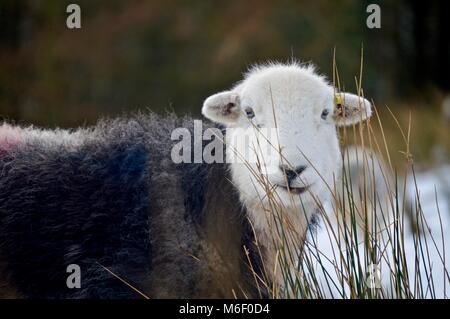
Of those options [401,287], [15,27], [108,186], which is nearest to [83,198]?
[108,186]

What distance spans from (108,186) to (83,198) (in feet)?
0.54

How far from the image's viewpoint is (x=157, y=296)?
5.05m

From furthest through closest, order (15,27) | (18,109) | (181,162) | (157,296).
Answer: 1. (15,27)
2. (18,109)
3. (181,162)
4. (157,296)

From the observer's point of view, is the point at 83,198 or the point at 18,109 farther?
the point at 18,109

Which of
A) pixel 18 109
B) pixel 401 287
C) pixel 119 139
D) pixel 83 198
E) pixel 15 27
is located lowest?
pixel 401 287

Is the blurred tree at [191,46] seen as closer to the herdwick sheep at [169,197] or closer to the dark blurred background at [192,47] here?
the dark blurred background at [192,47]

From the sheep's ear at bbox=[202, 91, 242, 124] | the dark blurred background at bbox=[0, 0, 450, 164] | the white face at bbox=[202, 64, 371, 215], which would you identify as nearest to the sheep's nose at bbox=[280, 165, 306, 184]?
the white face at bbox=[202, 64, 371, 215]

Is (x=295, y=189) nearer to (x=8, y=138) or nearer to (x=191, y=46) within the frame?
(x=8, y=138)

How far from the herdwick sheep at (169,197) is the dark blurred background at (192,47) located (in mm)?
9928

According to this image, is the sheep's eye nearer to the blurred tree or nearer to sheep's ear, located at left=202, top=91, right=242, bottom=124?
sheep's ear, located at left=202, top=91, right=242, bottom=124

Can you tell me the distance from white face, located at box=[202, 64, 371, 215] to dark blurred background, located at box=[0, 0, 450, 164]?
986cm

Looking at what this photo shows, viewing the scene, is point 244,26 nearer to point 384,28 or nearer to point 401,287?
point 384,28

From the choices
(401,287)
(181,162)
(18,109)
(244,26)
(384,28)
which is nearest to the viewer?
(401,287)

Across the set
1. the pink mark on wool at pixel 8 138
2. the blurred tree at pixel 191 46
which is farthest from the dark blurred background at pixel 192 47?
the pink mark on wool at pixel 8 138
